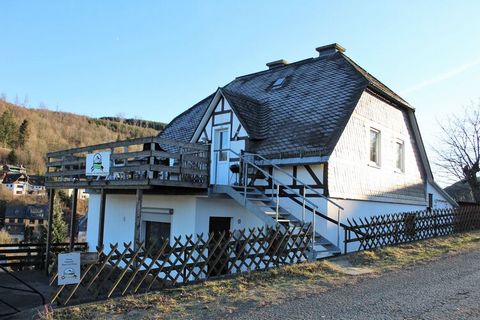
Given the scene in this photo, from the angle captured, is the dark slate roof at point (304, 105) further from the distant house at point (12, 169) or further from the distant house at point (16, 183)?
the distant house at point (12, 169)

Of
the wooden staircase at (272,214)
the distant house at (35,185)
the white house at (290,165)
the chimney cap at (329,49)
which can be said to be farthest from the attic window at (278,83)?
the distant house at (35,185)

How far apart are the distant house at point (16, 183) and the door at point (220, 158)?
311ft

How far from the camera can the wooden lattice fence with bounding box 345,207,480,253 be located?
44.1 ft

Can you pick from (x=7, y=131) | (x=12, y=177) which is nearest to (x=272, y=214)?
(x=12, y=177)

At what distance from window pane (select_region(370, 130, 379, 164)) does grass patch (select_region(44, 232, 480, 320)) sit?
663 centimetres

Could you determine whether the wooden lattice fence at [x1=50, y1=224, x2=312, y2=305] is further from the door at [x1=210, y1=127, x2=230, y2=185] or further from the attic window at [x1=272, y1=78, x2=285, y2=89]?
the attic window at [x1=272, y1=78, x2=285, y2=89]

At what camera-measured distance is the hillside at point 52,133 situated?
116 meters

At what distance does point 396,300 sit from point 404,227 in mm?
8657

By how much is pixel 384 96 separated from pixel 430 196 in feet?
22.6

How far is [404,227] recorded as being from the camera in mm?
14875

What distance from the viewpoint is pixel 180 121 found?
22969mm

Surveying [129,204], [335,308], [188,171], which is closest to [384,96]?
[188,171]

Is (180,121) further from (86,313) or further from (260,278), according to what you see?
(86,313)

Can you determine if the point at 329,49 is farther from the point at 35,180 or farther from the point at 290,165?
the point at 35,180
